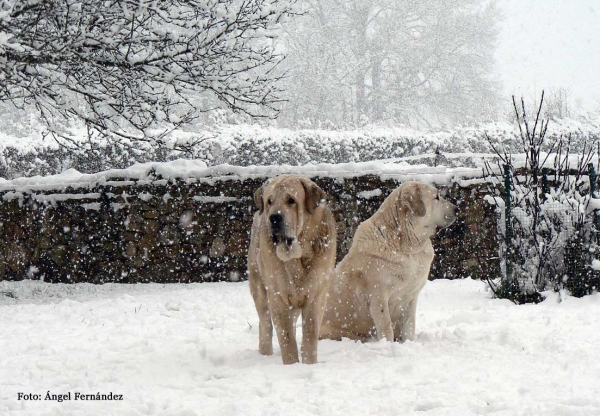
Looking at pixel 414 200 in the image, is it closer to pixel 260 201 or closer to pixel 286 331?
pixel 260 201

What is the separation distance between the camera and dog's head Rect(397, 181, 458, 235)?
5414 mm

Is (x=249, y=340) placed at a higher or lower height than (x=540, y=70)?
lower

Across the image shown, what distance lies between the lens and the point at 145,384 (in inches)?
159

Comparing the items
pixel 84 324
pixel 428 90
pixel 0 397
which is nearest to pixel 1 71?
pixel 84 324

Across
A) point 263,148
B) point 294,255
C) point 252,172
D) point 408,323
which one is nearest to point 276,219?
point 294,255

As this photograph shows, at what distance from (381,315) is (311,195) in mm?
1338

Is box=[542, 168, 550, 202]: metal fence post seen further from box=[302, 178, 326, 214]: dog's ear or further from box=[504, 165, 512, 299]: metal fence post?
box=[302, 178, 326, 214]: dog's ear

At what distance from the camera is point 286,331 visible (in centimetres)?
443

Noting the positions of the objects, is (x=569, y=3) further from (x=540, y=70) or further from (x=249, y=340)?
(x=249, y=340)

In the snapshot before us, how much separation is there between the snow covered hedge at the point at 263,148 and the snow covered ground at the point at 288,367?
6.68 m

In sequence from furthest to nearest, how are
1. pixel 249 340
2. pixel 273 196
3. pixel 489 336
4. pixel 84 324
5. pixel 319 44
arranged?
pixel 319 44 → pixel 84 324 → pixel 249 340 → pixel 489 336 → pixel 273 196

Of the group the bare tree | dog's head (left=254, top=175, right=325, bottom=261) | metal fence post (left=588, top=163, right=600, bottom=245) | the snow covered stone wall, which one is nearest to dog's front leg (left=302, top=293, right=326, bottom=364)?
dog's head (left=254, top=175, right=325, bottom=261)

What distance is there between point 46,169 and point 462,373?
12134 mm

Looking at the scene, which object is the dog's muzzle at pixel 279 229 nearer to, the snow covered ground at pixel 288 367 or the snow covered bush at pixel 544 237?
the snow covered ground at pixel 288 367
